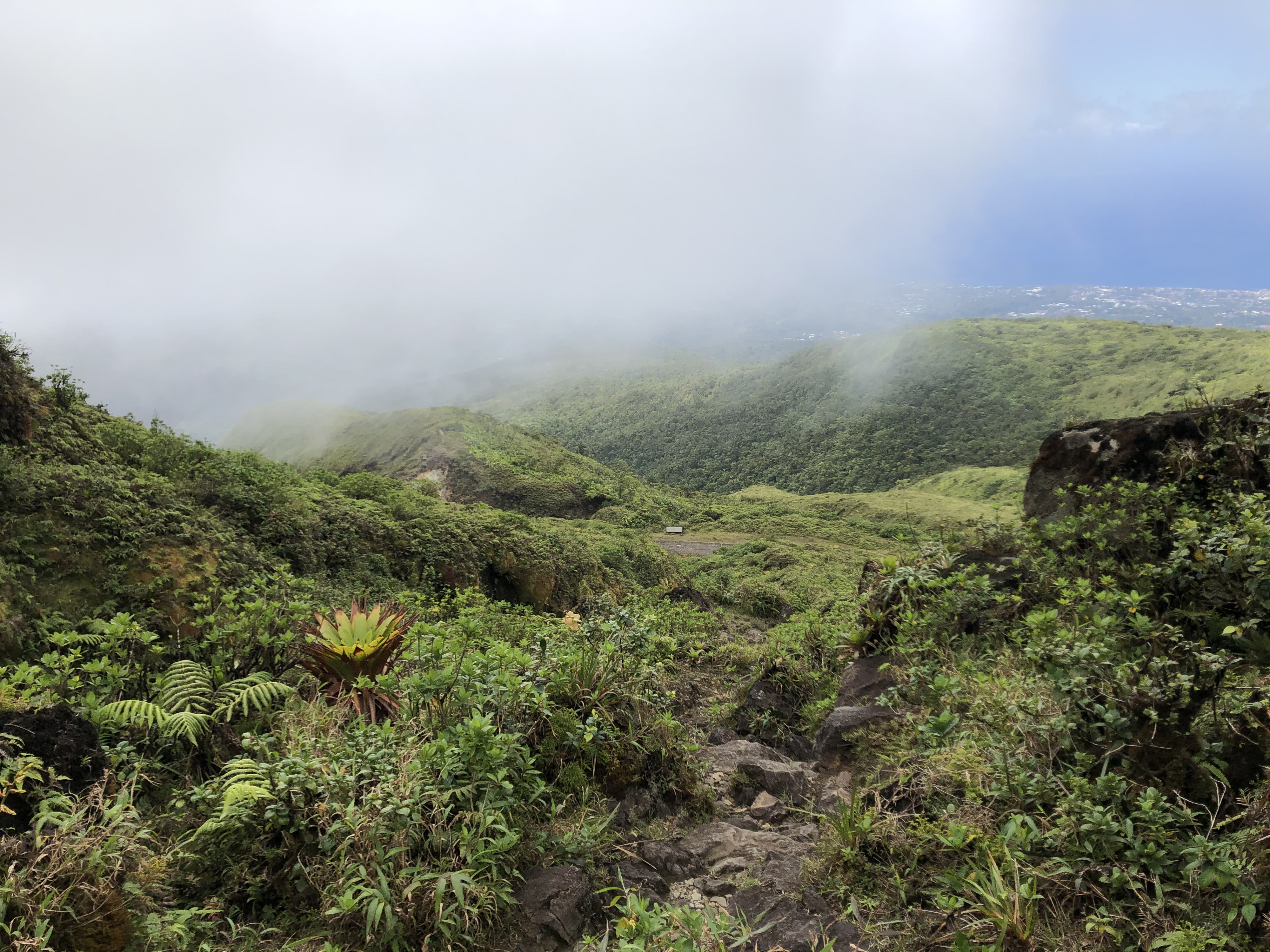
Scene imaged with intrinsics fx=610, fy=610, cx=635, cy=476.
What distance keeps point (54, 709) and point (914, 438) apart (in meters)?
109

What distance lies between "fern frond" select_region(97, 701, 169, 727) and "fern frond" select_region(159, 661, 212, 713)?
0.60ft

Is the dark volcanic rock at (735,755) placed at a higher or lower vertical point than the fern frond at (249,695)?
lower

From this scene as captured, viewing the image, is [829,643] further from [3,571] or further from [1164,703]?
[3,571]

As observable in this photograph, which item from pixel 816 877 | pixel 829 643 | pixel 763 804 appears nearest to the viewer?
pixel 816 877

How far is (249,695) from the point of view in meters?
4.54

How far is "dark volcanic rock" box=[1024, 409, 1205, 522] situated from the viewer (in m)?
7.02

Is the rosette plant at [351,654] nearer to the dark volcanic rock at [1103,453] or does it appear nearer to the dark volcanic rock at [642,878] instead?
the dark volcanic rock at [642,878]

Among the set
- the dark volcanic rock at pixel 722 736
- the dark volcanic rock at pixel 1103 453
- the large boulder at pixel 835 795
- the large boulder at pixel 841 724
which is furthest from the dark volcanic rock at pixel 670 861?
the dark volcanic rock at pixel 1103 453

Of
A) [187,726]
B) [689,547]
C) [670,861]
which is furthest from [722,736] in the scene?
[689,547]

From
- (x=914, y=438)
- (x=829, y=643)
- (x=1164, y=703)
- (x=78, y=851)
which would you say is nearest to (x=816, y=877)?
(x=1164, y=703)

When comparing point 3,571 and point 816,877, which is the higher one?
point 3,571

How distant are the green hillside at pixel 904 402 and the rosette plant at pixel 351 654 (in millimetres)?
75999

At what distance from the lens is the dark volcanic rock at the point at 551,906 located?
3.22 meters

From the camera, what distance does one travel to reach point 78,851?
2680 mm
